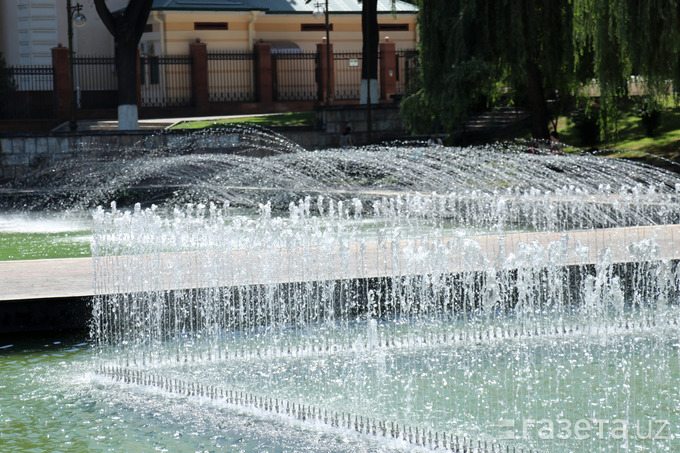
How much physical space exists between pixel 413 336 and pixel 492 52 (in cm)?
1284

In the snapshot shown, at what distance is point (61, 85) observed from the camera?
93.7ft

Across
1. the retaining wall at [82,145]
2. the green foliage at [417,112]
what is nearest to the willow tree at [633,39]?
the green foliage at [417,112]

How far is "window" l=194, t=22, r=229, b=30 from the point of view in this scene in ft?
110

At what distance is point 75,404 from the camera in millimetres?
6754

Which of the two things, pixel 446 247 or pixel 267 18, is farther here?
pixel 267 18

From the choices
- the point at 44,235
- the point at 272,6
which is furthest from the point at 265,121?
the point at 44,235

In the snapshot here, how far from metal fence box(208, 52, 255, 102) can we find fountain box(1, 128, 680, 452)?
20.1 meters

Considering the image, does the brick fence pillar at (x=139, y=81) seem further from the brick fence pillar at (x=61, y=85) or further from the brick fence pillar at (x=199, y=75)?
the brick fence pillar at (x=61, y=85)

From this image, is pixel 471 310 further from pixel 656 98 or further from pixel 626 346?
pixel 656 98

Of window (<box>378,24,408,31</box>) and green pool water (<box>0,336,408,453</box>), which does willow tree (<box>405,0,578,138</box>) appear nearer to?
green pool water (<box>0,336,408,453</box>)

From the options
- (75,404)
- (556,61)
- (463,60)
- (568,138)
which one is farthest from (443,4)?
(75,404)

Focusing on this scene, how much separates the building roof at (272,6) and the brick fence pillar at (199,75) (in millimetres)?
1655

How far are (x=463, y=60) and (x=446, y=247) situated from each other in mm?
10488

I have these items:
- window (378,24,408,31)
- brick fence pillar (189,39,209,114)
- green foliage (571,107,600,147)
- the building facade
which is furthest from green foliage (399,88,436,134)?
window (378,24,408,31)
